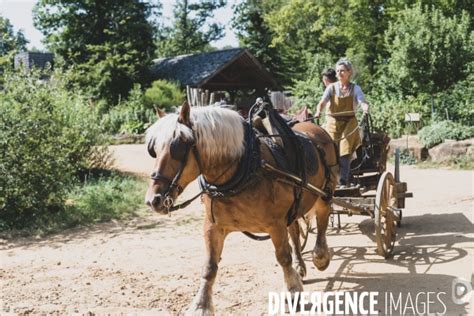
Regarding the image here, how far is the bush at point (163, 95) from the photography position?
80.1 ft

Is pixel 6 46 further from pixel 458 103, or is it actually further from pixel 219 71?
pixel 219 71

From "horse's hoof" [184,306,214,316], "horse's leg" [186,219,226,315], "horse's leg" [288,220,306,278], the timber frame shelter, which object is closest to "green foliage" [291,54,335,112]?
the timber frame shelter

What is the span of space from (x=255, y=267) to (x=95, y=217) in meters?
4.22

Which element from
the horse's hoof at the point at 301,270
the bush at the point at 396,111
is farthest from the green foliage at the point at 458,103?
the horse's hoof at the point at 301,270

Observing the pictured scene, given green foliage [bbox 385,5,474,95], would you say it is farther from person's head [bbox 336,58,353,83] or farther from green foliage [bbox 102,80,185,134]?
person's head [bbox 336,58,353,83]

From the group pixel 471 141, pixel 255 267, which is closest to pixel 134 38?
pixel 471 141

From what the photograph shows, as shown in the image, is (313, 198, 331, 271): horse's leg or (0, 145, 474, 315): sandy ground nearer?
(0, 145, 474, 315): sandy ground

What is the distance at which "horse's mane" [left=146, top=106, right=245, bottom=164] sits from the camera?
347cm

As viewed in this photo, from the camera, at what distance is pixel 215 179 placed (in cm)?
376

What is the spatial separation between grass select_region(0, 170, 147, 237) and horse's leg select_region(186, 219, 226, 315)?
4.93 metres

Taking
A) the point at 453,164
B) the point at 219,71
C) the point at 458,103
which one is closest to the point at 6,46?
the point at 453,164

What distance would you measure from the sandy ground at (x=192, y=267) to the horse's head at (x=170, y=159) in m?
1.51

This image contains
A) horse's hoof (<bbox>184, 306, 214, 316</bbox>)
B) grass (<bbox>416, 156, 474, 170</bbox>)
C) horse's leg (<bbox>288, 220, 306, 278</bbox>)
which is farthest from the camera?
grass (<bbox>416, 156, 474, 170</bbox>)

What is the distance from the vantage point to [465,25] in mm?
18016
